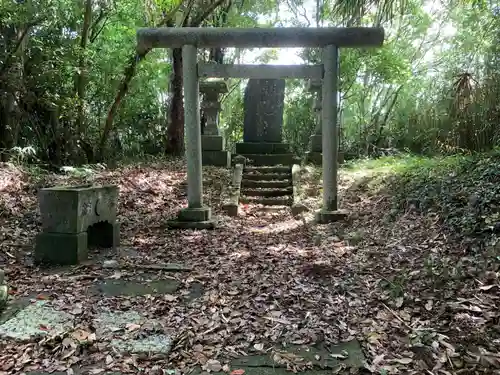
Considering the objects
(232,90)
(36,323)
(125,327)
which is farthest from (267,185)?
(232,90)

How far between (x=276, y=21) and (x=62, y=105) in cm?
859

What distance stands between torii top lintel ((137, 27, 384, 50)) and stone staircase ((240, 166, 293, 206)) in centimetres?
300

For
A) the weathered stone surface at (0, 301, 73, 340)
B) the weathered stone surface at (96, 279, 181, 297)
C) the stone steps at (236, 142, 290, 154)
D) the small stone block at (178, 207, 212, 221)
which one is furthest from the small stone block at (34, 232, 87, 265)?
the stone steps at (236, 142, 290, 154)

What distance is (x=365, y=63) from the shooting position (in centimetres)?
1273

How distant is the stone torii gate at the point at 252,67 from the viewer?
20.6 feet

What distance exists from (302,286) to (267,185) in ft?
16.9

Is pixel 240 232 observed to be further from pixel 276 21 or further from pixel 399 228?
pixel 276 21

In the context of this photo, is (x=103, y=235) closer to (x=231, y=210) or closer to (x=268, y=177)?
(x=231, y=210)

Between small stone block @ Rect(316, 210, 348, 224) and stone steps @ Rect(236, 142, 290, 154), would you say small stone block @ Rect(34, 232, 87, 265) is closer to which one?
small stone block @ Rect(316, 210, 348, 224)

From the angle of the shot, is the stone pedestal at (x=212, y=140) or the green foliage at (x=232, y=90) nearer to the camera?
the green foliage at (x=232, y=90)

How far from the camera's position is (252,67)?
6.73 meters

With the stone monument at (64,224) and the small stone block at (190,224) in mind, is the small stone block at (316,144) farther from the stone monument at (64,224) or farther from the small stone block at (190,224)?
the stone monument at (64,224)

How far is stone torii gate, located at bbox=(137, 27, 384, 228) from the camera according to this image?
6277 mm

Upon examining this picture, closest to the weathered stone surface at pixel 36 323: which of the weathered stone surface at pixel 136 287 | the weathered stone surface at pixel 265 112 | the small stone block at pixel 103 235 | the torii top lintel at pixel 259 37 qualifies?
the weathered stone surface at pixel 136 287
